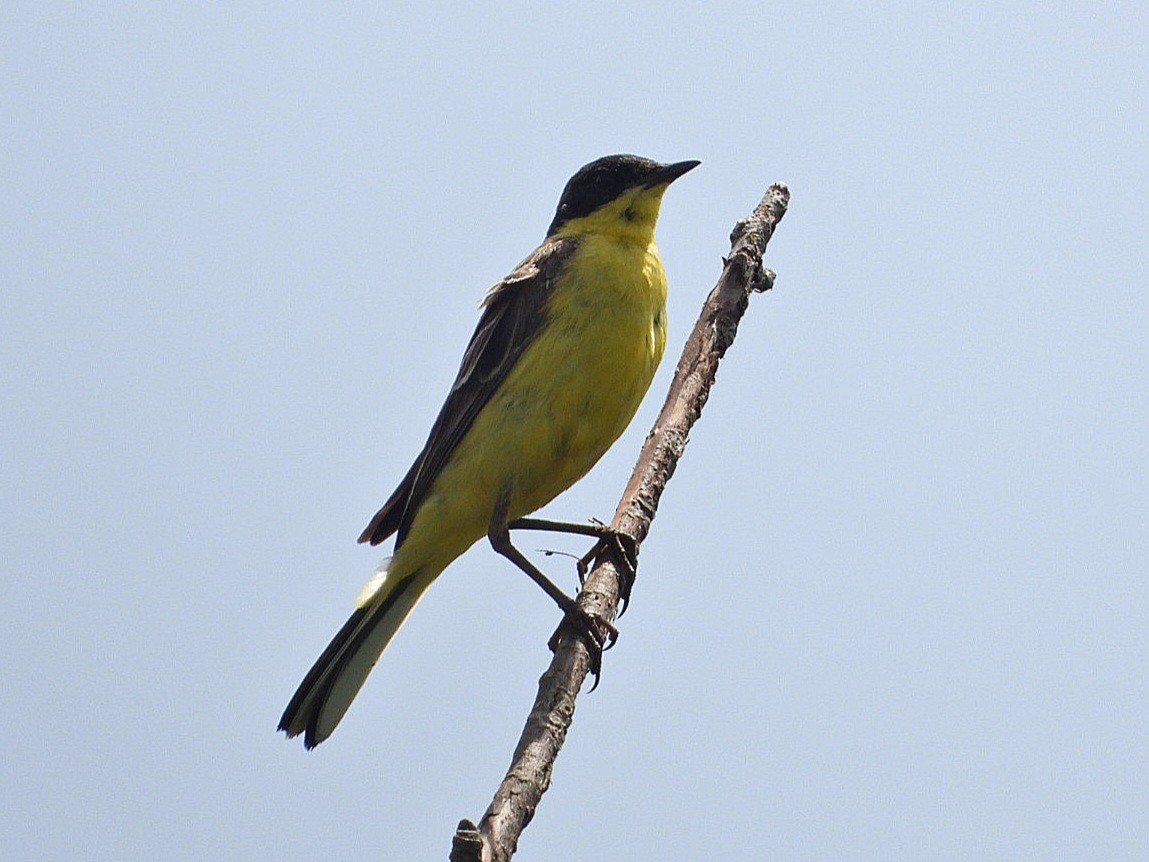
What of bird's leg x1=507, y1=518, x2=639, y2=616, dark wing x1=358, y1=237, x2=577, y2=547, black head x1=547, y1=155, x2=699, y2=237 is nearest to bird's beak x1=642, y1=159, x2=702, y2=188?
black head x1=547, y1=155, x2=699, y2=237

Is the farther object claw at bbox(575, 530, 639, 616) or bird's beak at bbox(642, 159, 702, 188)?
bird's beak at bbox(642, 159, 702, 188)

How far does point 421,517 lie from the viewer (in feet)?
22.2

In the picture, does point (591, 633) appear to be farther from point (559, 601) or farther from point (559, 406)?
point (559, 406)

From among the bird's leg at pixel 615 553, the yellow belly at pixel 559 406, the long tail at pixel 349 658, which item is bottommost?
the long tail at pixel 349 658

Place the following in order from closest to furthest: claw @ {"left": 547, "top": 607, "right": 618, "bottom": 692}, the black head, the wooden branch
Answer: the wooden branch
claw @ {"left": 547, "top": 607, "right": 618, "bottom": 692}
the black head

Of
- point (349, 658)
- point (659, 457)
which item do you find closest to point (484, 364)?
point (659, 457)

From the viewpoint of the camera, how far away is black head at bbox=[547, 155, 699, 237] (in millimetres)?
7398

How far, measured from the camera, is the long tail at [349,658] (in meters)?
6.42

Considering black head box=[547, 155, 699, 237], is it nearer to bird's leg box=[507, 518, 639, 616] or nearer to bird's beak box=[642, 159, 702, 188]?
bird's beak box=[642, 159, 702, 188]

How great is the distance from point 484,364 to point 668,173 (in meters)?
1.55

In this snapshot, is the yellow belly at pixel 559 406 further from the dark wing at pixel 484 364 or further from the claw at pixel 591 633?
the claw at pixel 591 633

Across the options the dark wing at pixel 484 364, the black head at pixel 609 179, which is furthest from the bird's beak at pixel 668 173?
the dark wing at pixel 484 364

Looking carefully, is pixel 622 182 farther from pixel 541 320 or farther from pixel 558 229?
pixel 541 320

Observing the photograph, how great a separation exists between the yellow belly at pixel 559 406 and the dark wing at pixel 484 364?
0.07m
